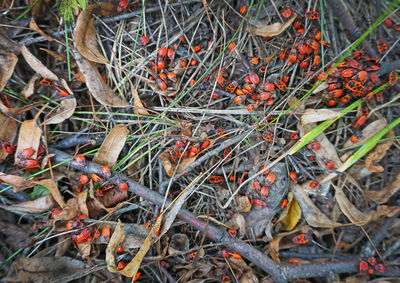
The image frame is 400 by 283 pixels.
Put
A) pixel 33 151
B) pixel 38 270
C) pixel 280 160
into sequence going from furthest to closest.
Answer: pixel 280 160, pixel 33 151, pixel 38 270

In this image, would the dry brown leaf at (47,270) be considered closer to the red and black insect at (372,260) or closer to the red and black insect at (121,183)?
Result: the red and black insect at (121,183)

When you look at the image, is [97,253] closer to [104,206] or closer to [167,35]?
[104,206]

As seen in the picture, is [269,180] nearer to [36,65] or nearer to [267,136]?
[267,136]

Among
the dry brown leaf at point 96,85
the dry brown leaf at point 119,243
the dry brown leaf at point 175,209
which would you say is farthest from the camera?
the dry brown leaf at point 96,85

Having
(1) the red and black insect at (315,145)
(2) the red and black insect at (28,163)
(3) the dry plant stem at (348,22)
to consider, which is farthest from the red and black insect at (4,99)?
(3) the dry plant stem at (348,22)

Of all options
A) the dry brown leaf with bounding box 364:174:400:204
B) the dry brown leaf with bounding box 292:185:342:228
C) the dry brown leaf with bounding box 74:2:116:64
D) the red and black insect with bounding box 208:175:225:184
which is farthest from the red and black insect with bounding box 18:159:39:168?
the dry brown leaf with bounding box 364:174:400:204

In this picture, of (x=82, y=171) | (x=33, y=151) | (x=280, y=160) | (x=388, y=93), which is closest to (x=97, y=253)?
(x=82, y=171)
